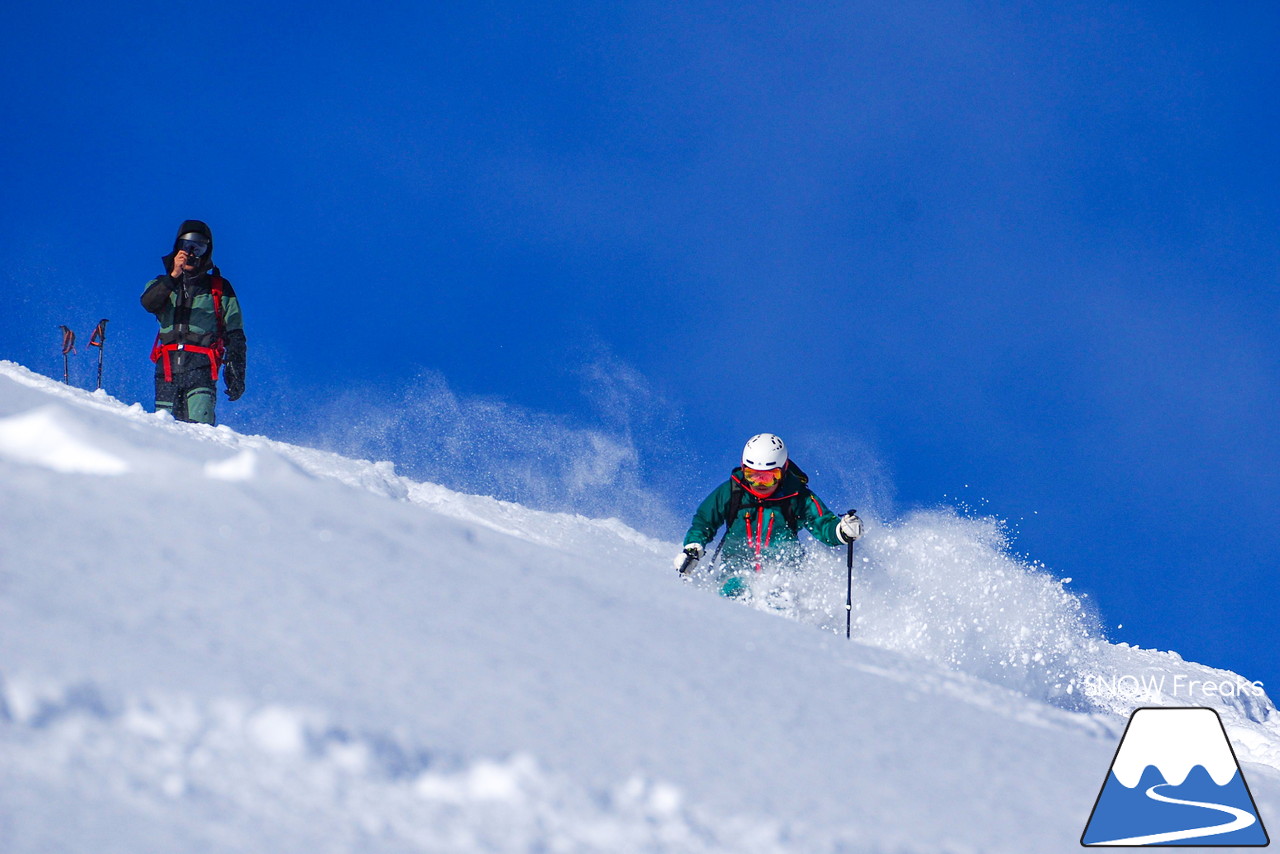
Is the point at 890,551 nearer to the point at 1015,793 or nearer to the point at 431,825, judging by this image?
the point at 1015,793

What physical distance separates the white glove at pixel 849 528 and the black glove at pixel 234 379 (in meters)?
5.53

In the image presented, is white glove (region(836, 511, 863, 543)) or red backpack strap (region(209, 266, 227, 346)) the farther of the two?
red backpack strap (region(209, 266, 227, 346))

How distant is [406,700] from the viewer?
2.49 meters

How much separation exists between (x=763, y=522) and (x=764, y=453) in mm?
613

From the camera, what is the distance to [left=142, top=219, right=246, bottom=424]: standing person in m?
7.89

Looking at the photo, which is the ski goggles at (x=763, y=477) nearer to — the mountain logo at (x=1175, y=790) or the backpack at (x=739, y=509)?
the backpack at (x=739, y=509)

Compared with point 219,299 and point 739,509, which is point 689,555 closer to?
point 739,509

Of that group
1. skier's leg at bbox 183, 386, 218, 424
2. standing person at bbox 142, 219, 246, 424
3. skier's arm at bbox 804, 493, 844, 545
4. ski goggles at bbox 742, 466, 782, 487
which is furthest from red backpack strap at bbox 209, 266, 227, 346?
skier's arm at bbox 804, 493, 844, 545

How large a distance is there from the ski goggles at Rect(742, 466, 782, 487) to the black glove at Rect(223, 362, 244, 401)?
184 inches

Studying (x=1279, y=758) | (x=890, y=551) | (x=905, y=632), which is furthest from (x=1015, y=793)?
(x=1279, y=758)

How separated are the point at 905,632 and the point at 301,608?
21.2 ft

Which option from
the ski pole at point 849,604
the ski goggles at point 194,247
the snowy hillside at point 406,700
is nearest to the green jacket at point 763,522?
the ski pole at point 849,604

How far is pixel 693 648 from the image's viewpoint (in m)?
3.34

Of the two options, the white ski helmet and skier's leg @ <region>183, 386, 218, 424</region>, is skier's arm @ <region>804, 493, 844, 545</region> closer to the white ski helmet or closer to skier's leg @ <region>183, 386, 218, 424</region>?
the white ski helmet
